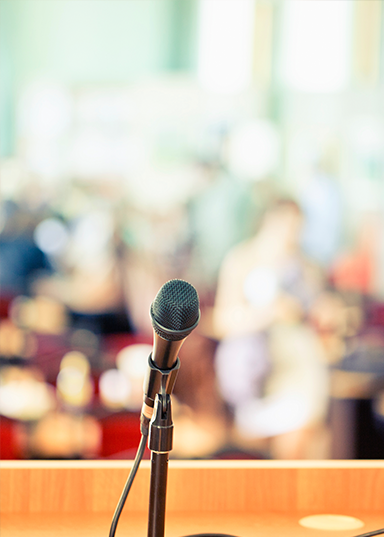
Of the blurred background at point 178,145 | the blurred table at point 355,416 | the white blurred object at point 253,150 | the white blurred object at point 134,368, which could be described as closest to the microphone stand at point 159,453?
the white blurred object at point 134,368

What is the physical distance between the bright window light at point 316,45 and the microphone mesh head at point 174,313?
19.0 ft

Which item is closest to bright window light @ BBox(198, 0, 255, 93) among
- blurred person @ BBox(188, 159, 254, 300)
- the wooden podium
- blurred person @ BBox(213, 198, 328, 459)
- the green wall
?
the green wall

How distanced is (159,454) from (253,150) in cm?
565

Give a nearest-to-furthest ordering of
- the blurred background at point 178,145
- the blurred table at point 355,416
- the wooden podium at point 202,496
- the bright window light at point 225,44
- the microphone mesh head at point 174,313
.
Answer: the microphone mesh head at point 174,313 < the wooden podium at point 202,496 < the blurred table at point 355,416 < the blurred background at point 178,145 < the bright window light at point 225,44

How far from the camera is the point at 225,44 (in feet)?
20.0

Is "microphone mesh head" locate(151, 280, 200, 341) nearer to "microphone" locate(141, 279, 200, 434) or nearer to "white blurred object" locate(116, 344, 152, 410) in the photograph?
"microphone" locate(141, 279, 200, 434)

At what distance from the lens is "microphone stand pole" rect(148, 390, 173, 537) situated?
0.59 meters

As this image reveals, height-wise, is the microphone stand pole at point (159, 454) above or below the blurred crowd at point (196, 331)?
above

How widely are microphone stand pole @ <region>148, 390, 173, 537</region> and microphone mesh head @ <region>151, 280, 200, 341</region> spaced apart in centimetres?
7

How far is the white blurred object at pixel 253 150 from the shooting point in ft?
19.5

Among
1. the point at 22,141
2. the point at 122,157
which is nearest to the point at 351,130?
the point at 122,157

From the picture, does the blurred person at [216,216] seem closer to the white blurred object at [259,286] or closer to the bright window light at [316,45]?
the bright window light at [316,45]

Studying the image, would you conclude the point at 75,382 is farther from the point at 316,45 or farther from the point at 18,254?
the point at 316,45

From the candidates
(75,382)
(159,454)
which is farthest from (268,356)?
(159,454)
